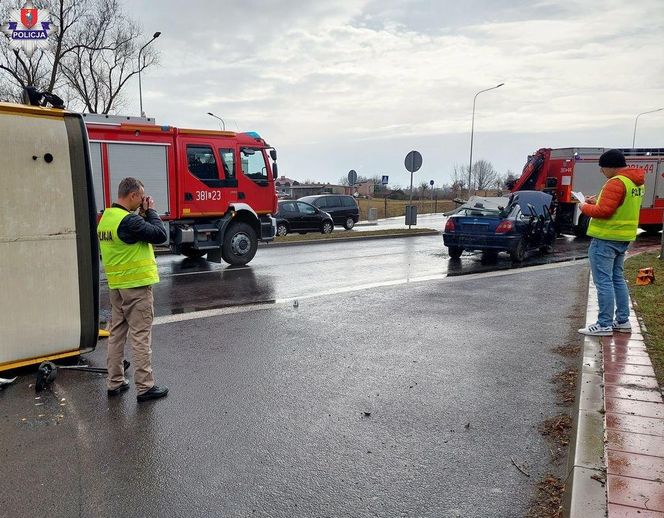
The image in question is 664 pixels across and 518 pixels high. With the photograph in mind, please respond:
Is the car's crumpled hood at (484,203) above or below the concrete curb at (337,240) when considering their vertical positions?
above

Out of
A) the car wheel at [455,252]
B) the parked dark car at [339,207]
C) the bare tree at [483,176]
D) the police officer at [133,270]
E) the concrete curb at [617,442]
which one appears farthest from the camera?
the bare tree at [483,176]

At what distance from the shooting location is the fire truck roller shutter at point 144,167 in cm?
1072

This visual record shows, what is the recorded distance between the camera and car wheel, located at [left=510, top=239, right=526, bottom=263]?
40.9ft

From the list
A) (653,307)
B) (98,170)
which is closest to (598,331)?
(653,307)

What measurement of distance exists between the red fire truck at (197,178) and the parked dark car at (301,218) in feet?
26.0

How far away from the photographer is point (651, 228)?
69.9ft

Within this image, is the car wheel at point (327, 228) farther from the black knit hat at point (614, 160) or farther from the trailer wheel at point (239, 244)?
the black knit hat at point (614, 160)

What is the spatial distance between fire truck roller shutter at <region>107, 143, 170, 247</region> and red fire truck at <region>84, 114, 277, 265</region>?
0.7 inches

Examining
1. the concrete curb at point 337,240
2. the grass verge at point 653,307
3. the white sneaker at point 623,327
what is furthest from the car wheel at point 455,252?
the white sneaker at point 623,327

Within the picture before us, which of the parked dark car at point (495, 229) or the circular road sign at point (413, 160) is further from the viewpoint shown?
the circular road sign at point (413, 160)

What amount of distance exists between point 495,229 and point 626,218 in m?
6.86

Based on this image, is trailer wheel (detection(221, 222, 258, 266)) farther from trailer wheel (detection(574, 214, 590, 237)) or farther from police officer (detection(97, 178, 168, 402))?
trailer wheel (detection(574, 214, 590, 237))

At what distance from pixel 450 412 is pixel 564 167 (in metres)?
19.8

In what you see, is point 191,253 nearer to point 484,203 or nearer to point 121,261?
point 484,203
